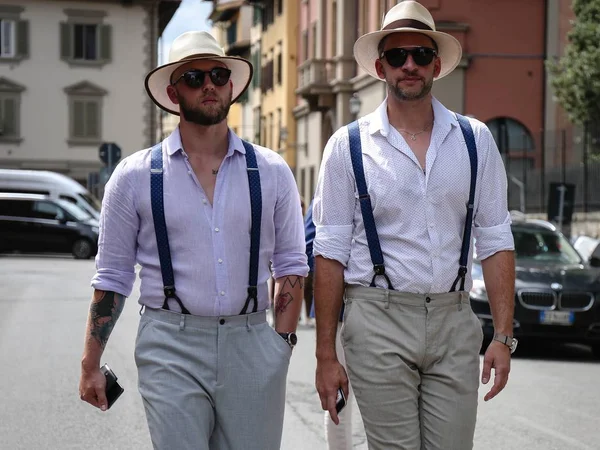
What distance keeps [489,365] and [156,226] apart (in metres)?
1.29

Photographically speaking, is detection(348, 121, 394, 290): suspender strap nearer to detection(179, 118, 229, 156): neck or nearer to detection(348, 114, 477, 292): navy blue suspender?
detection(348, 114, 477, 292): navy blue suspender

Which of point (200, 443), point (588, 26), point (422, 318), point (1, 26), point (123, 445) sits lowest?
point (123, 445)

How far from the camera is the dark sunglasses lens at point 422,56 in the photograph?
4.96 metres

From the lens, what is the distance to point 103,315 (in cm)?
477

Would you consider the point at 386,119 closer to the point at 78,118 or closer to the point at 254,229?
the point at 254,229

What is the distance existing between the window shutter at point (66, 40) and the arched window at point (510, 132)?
28002 mm

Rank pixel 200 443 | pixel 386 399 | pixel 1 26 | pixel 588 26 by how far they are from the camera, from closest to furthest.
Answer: pixel 200 443 → pixel 386 399 → pixel 588 26 → pixel 1 26

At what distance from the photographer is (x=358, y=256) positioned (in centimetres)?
481

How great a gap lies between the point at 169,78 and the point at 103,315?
2.94ft

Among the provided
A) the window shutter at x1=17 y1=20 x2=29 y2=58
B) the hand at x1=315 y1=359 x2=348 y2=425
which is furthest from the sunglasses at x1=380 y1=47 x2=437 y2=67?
the window shutter at x1=17 y1=20 x2=29 y2=58

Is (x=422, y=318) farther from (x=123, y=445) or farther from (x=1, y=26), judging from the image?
(x=1, y=26)

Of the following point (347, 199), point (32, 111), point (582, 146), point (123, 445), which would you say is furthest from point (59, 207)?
point (347, 199)

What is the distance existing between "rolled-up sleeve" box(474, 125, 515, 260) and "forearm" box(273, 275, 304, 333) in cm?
68

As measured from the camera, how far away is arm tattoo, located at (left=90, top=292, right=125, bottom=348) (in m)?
4.74
